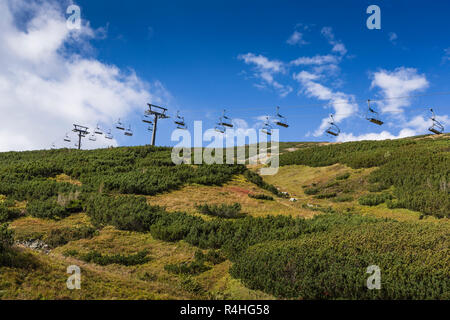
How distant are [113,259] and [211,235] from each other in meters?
4.26

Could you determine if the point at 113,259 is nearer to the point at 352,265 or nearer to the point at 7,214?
the point at 352,265

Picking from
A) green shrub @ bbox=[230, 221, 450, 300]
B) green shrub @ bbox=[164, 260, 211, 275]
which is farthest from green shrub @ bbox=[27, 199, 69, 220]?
green shrub @ bbox=[230, 221, 450, 300]

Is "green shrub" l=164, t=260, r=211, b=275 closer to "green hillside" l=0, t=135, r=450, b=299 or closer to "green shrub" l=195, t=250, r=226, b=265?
"green hillside" l=0, t=135, r=450, b=299

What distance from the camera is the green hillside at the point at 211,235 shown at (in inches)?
309

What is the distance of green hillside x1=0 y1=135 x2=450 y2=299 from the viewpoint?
7.85 m

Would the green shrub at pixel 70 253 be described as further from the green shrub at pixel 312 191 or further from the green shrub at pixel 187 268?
the green shrub at pixel 312 191

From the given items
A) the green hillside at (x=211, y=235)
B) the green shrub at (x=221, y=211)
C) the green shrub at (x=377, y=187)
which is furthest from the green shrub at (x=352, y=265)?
the green shrub at (x=377, y=187)

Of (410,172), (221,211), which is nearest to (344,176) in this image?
(410,172)

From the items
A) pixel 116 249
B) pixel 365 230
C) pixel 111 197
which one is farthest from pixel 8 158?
pixel 365 230

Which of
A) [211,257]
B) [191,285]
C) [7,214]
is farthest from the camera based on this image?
[7,214]

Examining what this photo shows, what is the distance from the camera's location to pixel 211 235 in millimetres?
13508

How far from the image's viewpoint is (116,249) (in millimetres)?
12711

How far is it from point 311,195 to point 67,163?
25573mm
